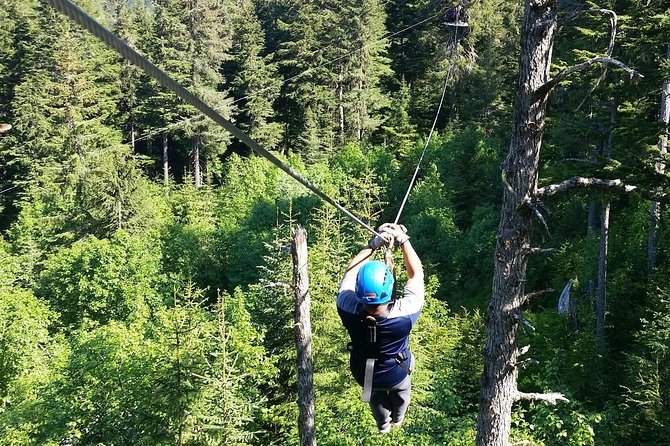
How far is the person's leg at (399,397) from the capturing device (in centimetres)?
432

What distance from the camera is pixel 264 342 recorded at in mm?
15570

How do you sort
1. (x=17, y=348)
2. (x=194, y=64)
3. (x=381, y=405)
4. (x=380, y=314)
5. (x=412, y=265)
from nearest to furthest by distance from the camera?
(x=380, y=314) → (x=412, y=265) → (x=381, y=405) → (x=17, y=348) → (x=194, y=64)

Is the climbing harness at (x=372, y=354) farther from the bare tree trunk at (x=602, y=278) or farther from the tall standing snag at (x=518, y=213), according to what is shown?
the bare tree trunk at (x=602, y=278)

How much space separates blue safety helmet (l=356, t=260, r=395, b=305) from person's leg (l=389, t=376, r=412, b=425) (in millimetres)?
1005

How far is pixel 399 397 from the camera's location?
14.6 feet

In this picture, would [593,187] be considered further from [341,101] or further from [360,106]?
[341,101]

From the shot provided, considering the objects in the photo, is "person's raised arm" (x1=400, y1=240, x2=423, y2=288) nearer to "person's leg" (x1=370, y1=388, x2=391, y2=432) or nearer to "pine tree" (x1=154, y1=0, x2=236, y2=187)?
"person's leg" (x1=370, y1=388, x2=391, y2=432)

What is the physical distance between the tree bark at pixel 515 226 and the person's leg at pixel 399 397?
3.84 feet

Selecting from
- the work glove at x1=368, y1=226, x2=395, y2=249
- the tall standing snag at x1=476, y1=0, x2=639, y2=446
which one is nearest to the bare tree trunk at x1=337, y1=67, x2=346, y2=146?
the tall standing snag at x1=476, y1=0, x2=639, y2=446

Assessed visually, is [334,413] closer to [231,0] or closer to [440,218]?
[440,218]

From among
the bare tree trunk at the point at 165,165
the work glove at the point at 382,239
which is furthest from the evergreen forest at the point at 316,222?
the work glove at the point at 382,239

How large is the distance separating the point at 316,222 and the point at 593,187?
21935 mm

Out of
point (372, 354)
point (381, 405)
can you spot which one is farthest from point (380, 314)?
point (381, 405)

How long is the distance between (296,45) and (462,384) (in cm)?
2935
